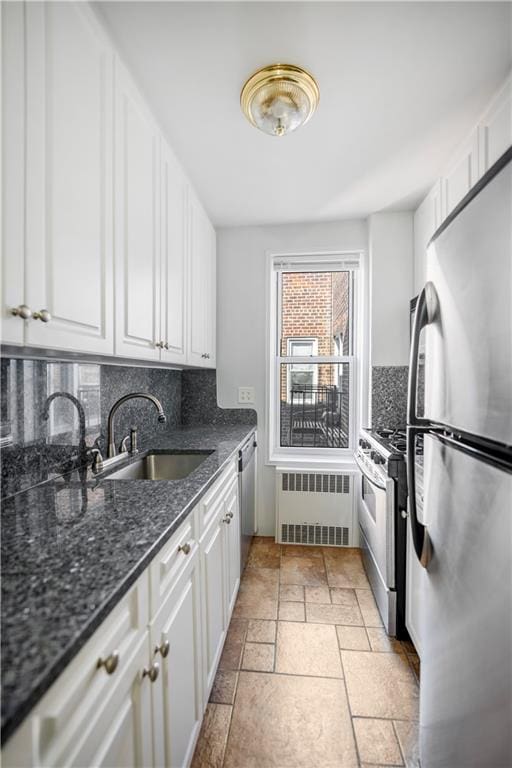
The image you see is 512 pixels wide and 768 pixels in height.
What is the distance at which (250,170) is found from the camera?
214 cm

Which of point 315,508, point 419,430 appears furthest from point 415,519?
point 315,508

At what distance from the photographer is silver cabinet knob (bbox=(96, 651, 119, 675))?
0.63 m

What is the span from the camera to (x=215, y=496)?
153 cm

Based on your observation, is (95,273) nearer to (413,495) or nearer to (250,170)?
(413,495)

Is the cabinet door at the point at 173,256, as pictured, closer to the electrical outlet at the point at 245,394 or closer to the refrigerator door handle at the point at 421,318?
the electrical outlet at the point at 245,394

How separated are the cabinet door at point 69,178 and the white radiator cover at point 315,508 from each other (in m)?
2.01

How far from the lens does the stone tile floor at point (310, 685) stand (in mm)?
1287

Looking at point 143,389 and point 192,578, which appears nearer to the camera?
point 192,578

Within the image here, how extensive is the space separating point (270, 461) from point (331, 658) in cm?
144

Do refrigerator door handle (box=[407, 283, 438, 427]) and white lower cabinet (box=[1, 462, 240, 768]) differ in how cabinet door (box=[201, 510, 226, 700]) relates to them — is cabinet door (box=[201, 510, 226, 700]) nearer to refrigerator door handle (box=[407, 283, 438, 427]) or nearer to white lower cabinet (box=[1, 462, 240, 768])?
white lower cabinet (box=[1, 462, 240, 768])

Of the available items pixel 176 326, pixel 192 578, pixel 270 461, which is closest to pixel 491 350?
pixel 192 578

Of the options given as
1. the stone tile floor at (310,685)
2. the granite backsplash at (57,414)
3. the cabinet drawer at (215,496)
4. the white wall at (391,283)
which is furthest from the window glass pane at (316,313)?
the stone tile floor at (310,685)

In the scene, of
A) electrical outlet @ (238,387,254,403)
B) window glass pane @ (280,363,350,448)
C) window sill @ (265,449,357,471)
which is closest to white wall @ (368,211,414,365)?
window glass pane @ (280,363,350,448)

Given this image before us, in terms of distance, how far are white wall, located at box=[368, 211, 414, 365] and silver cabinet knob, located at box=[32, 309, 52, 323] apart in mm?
2316
